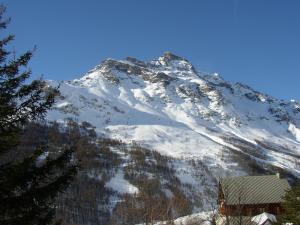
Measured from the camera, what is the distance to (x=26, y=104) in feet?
50.4

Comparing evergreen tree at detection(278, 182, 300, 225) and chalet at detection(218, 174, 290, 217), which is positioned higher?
chalet at detection(218, 174, 290, 217)

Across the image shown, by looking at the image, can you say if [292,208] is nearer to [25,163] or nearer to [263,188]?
[25,163]

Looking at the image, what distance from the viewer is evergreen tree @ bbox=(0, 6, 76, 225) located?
14.0 metres

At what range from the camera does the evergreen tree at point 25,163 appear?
45.9 ft

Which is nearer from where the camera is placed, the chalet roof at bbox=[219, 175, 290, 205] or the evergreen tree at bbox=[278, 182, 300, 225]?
the evergreen tree at bbox=[278, 182, 300, 225]

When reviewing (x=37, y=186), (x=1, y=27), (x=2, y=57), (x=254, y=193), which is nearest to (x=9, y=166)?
(x=37, y=186)

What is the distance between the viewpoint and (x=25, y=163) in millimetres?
14094

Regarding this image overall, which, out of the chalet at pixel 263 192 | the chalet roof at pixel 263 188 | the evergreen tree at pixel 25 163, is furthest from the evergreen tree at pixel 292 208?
the chalet roof at pixel 263 188

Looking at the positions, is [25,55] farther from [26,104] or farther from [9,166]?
[9,166]

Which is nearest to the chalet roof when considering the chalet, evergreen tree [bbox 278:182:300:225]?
the chalet

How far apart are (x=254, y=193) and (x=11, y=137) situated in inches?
2858

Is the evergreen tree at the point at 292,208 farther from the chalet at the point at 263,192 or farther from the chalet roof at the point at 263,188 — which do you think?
the chalet roof at the point at 263,188

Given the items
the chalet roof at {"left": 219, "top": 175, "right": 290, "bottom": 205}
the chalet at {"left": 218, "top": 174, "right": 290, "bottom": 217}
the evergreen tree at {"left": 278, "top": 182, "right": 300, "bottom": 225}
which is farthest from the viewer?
the chalet roof at {"left": 219, "top": 175, "right": 290, "bottom": 205}

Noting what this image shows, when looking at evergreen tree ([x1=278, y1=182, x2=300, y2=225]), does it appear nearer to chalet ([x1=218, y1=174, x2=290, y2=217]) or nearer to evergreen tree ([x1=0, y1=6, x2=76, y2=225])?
evergreen tree ([x1=0, y1=6, x2=76, y2=225])
